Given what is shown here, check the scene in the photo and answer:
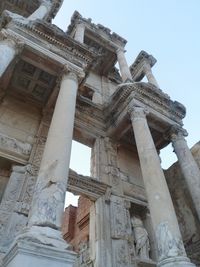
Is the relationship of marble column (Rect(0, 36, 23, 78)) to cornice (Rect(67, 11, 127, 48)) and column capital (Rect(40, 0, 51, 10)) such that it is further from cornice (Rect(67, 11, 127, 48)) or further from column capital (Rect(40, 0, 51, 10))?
cornice (Rect(67, 11, 127, 48))

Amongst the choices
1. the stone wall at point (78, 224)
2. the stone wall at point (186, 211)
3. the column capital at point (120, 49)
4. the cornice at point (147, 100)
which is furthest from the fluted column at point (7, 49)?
the column capital at point (120, 49)

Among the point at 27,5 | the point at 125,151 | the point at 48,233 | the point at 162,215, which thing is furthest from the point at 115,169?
the point at 27,5

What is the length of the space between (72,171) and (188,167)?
15.7ft

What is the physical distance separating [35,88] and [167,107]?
6.45 metres

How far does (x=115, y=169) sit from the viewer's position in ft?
39.6

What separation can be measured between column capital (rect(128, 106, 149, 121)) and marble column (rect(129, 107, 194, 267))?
450mm

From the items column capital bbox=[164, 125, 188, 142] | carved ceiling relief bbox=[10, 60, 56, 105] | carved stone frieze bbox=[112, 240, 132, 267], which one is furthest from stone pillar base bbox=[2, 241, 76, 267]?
column capital bbox=[164, 125, 188, 142]

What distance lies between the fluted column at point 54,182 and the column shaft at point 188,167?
5577mm

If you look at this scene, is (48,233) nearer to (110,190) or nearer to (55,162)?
(55,162)

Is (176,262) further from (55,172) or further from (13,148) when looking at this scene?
(13,148)

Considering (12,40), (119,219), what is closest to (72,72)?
(12,40)

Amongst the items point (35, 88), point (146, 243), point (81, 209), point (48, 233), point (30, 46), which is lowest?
point (81, 209)

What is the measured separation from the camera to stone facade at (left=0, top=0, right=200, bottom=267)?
6062mm

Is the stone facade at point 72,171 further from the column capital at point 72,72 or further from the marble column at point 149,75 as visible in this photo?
the marble column at point 149,75
